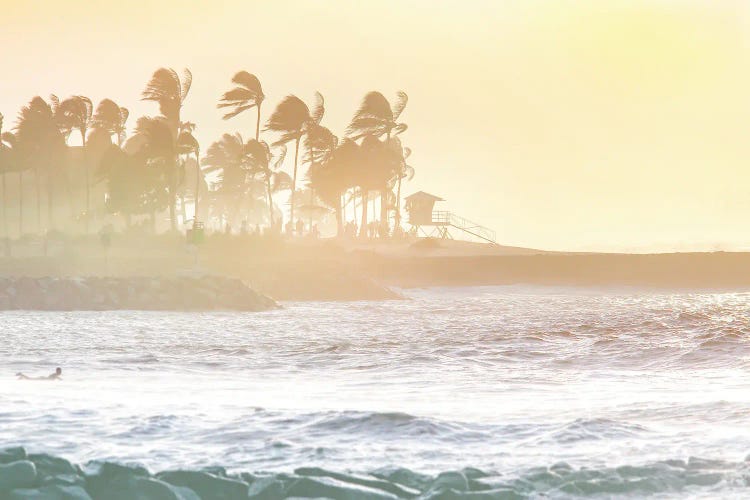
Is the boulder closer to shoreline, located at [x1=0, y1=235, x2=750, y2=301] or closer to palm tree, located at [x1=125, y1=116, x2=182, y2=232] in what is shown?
shoreline, located at [x1=0, y1=235, x2=750, y2=301]

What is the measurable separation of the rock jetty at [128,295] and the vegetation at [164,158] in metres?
19.2

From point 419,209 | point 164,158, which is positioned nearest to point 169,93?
point 164,158

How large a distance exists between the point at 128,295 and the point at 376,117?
41.6 metres

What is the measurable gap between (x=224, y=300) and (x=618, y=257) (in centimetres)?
4012

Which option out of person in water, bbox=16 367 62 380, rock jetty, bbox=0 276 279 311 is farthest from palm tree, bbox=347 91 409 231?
person in water, bbox=16 367 62 380

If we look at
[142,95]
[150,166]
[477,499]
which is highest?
[142,95]

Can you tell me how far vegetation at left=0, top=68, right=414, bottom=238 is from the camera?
62.6 metres

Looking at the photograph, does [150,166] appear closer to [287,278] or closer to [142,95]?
[142,95]

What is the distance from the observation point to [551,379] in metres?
13.6

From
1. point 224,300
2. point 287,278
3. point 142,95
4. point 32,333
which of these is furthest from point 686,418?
point 142,95

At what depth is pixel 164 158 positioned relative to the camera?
62062mm

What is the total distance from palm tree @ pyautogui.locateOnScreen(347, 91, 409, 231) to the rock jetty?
1535 inches

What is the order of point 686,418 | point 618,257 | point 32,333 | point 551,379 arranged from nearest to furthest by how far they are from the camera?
point 686,418
point 551,379
point 32,333
point 618,257

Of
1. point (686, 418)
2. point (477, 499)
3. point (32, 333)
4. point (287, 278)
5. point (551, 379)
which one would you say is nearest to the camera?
point (477, 499)
